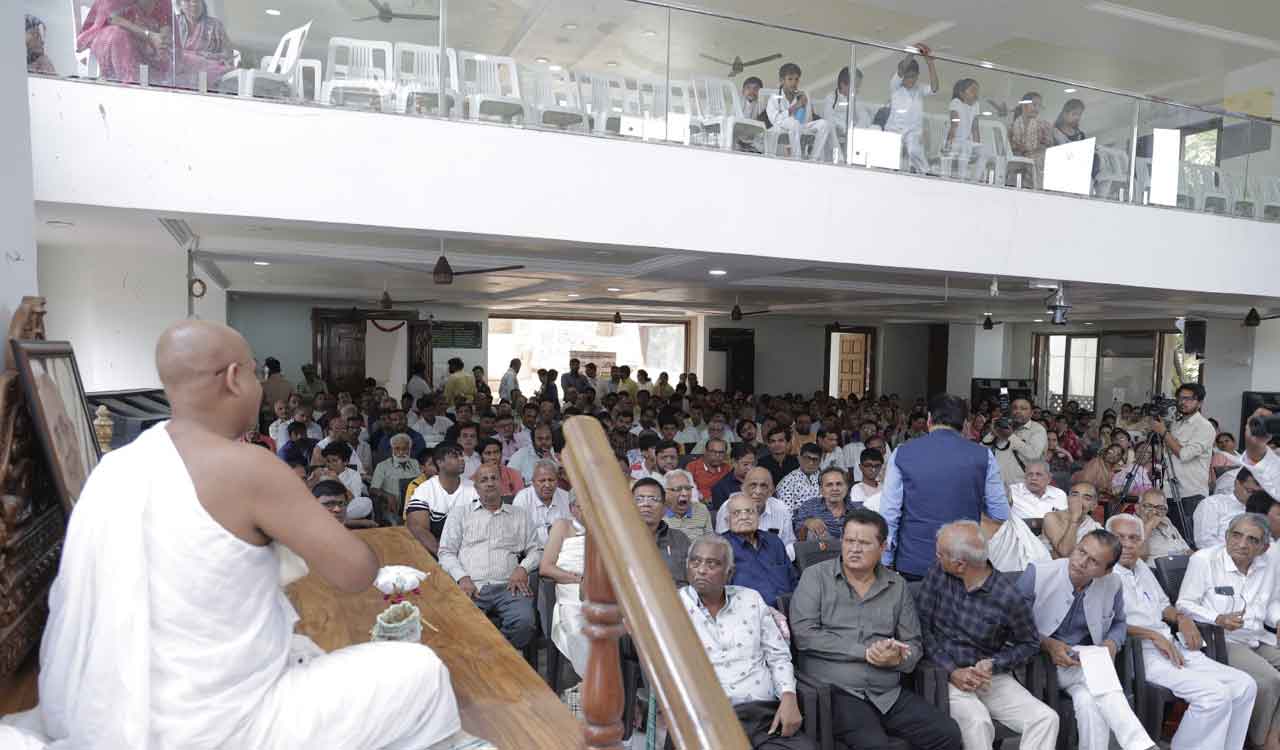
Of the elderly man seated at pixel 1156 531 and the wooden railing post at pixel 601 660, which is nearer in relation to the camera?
the wooden railing post at pixel 601 660

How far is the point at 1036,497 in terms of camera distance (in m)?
5.35

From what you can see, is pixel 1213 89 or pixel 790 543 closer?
pixel 790 543

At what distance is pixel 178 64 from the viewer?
13.6ft

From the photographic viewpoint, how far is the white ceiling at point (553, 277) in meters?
5.71

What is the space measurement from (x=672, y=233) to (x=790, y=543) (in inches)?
82.7

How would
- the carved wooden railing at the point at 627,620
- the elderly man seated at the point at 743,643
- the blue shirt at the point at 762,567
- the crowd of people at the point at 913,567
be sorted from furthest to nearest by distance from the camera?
the blue shirt at the point at 762,567 → the crowd of people at the point at 913,567 → the elderly man seated at the point at 743,643 → the carved wooden railing at the point at 627,620

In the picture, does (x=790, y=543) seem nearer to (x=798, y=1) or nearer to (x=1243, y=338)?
(x=798, y=1)

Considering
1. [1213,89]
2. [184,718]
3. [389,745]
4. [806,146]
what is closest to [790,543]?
[806,146]

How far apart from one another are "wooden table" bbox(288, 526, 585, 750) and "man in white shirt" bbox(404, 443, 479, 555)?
1.51 m

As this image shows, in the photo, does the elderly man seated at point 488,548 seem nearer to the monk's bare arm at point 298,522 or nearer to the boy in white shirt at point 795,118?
the monk's bare arm at point 298,522

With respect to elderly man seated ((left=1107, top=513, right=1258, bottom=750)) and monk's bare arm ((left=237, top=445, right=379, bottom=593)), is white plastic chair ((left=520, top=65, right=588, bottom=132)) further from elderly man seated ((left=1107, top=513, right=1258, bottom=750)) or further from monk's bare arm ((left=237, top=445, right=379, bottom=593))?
monk's bare arm ((left=237, top=445, right=379, bottom=593))

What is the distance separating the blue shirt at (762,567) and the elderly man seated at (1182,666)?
1575 millimetres

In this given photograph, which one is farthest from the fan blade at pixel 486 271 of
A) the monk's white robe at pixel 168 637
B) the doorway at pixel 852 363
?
the doorway at pixel 852 363

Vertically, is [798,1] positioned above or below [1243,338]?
above
